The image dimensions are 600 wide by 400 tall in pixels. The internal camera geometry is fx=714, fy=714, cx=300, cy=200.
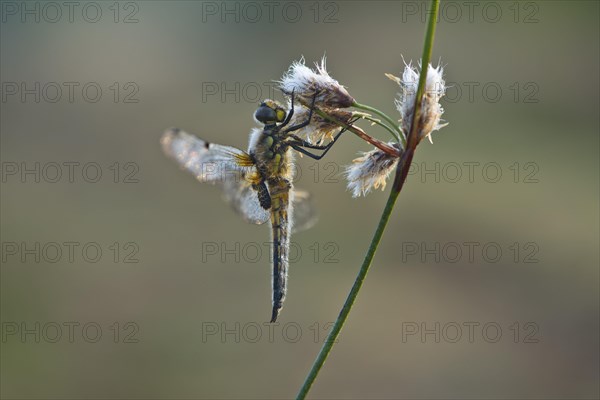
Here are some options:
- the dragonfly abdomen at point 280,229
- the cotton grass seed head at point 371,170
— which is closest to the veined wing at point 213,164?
the dragonfly abdomen at point 280,229

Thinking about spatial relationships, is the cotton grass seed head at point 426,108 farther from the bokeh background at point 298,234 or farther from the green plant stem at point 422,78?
the bokeh background at point 298,234

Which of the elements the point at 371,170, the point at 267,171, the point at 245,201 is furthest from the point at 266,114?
the point at 371,170

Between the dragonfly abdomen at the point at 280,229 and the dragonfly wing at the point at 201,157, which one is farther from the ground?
the dragonfly wing at the point at 201,157

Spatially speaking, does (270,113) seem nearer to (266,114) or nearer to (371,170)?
(266,114)

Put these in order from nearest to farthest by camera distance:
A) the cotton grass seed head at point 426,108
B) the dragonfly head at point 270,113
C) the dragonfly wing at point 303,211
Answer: the cotton grass seed head at point 426,108 < the dragonfly head at point 270,113 < the dragonfly wing at point 303,211

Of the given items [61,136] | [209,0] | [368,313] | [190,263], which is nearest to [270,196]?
Answer: [368,313]

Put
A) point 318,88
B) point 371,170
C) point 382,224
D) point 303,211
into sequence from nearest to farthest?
point 382,224
point 371,170
point 318,88
point 303,211

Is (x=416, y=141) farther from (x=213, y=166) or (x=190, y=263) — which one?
(x=190, y=263)
